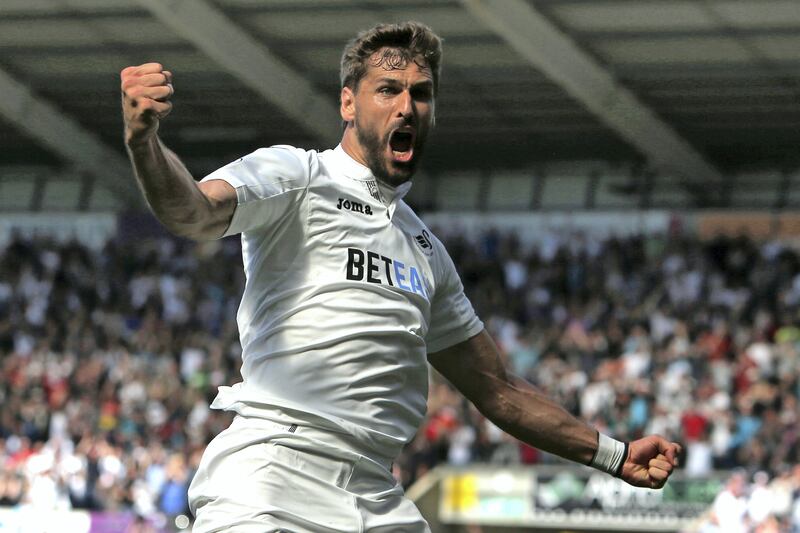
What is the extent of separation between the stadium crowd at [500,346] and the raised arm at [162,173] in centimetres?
1251

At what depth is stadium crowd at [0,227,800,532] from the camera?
19.1 metres

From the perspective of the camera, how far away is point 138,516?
19641 millimetres

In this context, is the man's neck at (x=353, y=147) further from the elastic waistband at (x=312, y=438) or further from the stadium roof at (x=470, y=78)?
the stadium roof at (x=470, y=78)

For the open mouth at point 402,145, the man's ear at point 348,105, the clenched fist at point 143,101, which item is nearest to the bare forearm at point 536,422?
the open mouth at point 402,145

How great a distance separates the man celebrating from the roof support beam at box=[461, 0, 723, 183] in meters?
18.5

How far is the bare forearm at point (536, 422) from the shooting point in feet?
15.8

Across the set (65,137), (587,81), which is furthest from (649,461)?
(65,137)

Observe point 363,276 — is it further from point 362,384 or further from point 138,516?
point 138,516

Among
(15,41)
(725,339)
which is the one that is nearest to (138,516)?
(725,339)

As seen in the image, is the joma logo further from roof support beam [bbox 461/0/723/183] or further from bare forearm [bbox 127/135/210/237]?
roof support beam [bbox 461/0/723/183]

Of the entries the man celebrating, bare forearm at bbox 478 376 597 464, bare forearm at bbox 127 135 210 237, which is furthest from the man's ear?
bare forearm at bbox 478 376 597 464

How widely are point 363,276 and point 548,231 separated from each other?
83.3ft

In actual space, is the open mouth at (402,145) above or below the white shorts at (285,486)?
above

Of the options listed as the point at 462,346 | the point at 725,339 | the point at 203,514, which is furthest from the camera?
the point at 725,339
